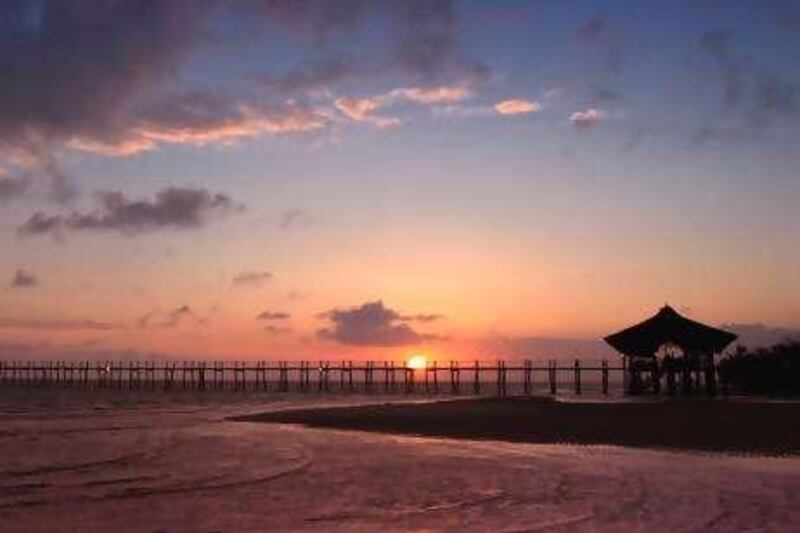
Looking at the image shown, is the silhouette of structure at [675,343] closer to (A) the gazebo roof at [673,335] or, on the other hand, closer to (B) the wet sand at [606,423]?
(A) the gazebo roof at [673,335]

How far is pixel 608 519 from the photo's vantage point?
11391mm

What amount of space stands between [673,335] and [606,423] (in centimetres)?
1579

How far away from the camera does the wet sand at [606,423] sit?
21.7 m

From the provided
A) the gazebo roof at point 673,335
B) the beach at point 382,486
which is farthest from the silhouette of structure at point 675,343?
the beach at point 382,486

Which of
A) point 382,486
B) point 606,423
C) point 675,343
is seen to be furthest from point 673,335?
point 382,486

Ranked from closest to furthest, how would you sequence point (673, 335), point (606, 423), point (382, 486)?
point (382, 486) < point (606, 423) < point (673, 335)

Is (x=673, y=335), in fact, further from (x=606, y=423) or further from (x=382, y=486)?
(x=382, y=486)

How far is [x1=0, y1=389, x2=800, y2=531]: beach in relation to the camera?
37.2 feet

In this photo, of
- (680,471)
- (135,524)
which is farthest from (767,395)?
(135,524)

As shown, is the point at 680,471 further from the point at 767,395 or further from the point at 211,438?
the point at 767,395

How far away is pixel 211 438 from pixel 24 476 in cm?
870

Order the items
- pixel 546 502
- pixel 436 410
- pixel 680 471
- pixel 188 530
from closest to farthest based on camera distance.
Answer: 1. pixel 188 530
2. pixel 546 502
3. pixel 680 471
4. pixel 436 410

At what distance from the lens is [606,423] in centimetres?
2758

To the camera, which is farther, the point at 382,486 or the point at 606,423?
the point at 606,423
